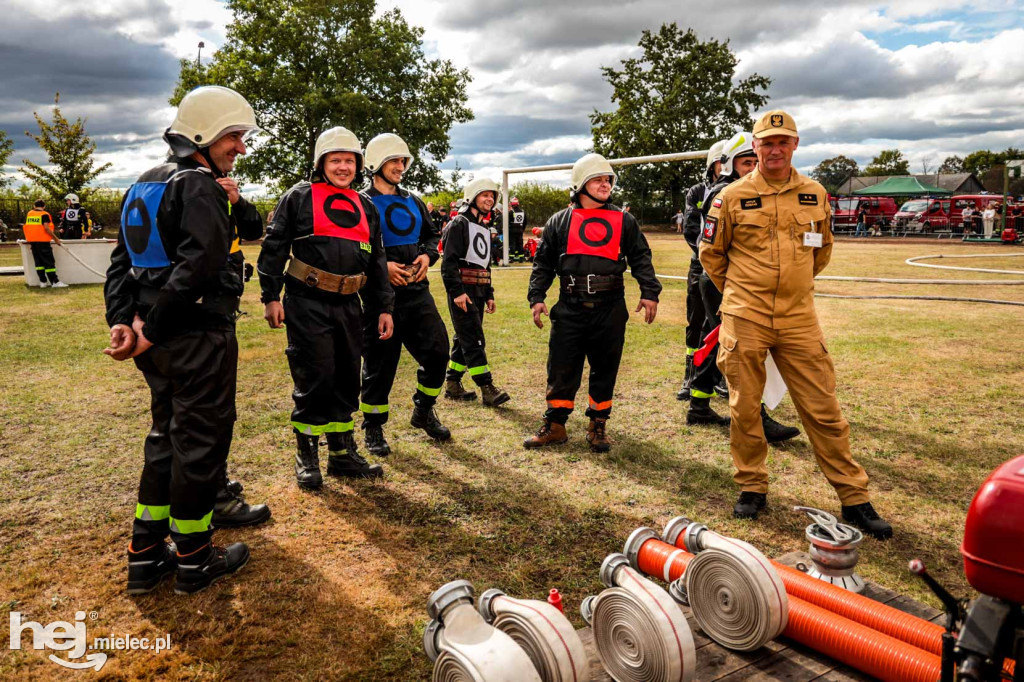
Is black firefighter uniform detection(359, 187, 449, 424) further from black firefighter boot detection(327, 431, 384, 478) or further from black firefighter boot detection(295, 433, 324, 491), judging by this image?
black firefighter boot detection(295, 433, 324, 491)

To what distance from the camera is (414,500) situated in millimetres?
4355

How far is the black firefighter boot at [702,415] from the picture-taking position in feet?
19.2

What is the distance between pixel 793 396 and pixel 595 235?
193cm

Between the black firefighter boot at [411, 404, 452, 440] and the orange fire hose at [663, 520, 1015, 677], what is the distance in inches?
125

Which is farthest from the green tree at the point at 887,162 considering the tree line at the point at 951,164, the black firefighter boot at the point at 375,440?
the black firefighter boot at the point at 375,440

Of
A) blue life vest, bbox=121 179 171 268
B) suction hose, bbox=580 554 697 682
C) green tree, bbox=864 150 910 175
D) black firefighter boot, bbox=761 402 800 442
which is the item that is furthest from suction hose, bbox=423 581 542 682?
green tree, bbox=864 150 910 175

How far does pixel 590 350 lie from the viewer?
Result: 526 centimetres

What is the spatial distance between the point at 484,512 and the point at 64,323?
1004 centimetres

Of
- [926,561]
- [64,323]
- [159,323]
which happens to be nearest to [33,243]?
[64,323]

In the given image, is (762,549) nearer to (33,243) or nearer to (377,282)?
(377,282)

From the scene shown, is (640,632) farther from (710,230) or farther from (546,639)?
(710,230)

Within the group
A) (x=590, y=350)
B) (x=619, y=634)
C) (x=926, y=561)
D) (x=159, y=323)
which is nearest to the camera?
(x=619, y=634)

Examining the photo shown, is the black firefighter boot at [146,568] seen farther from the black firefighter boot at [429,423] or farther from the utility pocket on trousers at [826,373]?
the utility pocket on trousers at [826,373]

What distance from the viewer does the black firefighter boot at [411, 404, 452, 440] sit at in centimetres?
553
